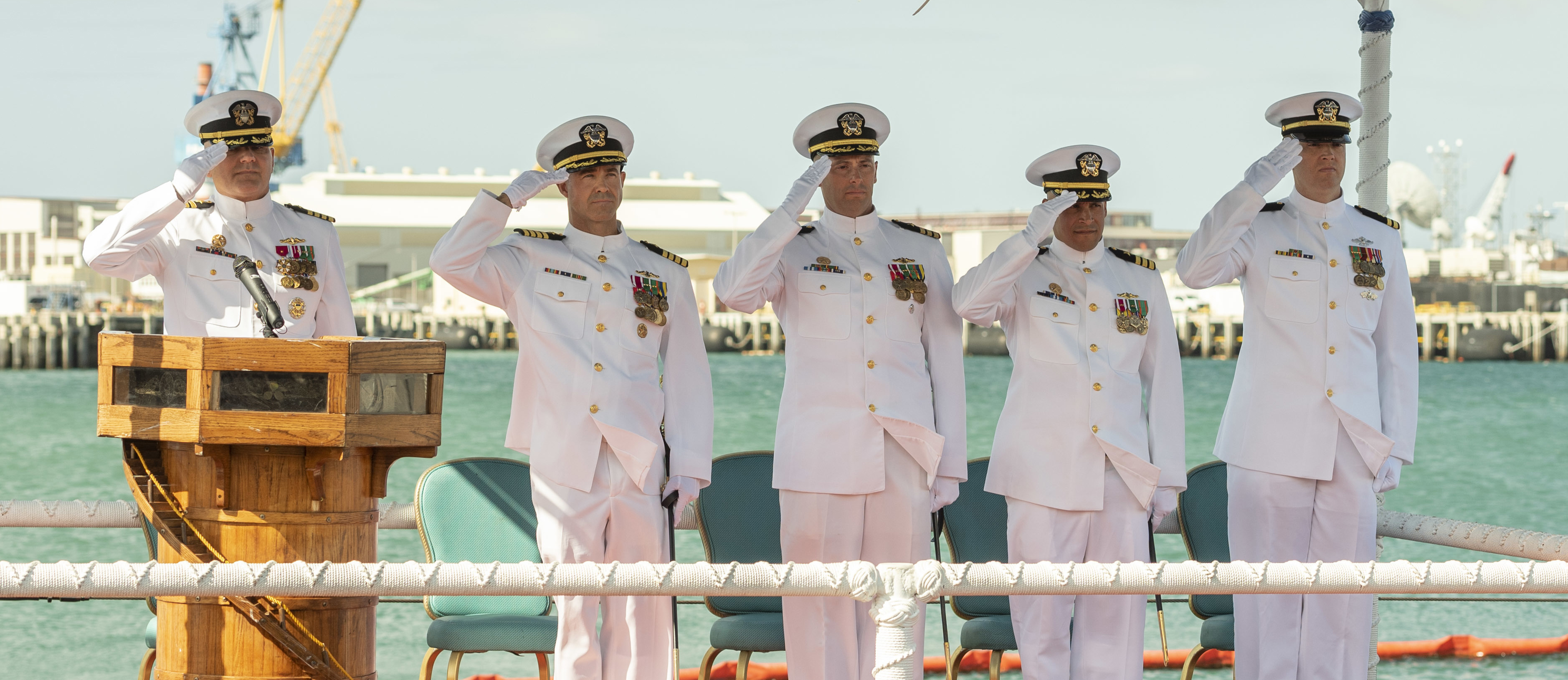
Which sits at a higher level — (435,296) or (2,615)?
(435,296)

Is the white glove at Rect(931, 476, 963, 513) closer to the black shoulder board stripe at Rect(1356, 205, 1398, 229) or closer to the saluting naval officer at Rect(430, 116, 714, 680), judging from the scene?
the saluting naval officer at Rect(430, 116, 714, 680)

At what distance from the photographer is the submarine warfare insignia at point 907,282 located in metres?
4.18

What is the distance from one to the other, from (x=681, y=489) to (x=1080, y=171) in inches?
55.1

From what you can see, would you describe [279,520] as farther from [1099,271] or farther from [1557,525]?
[1557,525]

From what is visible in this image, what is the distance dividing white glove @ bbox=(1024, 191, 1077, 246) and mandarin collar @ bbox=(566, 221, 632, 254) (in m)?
1.04

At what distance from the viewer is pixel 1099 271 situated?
432 centimetres

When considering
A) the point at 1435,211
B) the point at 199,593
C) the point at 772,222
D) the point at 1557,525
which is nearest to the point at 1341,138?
the point at 772,222

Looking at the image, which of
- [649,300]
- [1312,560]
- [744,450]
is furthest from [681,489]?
[744,450]

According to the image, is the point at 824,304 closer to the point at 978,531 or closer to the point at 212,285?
the point at 978,531

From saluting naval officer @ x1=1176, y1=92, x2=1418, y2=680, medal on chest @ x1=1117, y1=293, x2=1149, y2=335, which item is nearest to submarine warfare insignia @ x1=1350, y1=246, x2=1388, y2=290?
saluting naval officer @ x1=1176, y1=92, x2=1418, y2=680

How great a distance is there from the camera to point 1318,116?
4391 millimetres

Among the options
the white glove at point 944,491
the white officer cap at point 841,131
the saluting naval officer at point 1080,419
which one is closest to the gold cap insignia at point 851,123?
the white officer cap at point 841,131

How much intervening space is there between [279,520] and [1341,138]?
3132 mm

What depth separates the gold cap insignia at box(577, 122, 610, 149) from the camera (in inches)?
152
